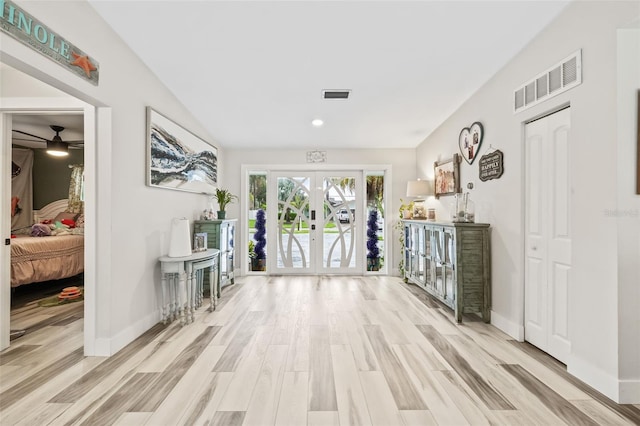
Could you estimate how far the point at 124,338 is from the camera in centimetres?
257

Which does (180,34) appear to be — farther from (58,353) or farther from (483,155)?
(483,155)

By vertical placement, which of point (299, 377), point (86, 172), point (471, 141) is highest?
point (471, 141)

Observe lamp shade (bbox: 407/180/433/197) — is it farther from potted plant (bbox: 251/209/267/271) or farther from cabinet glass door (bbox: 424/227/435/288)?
potted plant (bbox: 251/209/267/271)

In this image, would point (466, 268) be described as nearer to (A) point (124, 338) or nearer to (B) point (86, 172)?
(A) point (124, 338)

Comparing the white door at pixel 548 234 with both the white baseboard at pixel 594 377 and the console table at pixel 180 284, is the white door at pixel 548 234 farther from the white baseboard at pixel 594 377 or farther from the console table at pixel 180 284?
the console table at pixel 180 284

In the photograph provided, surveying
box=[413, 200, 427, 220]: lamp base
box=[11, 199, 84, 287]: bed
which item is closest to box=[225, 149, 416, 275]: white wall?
box=[413, 200, 427, 220]: lamp base

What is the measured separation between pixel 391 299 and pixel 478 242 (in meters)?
1.37

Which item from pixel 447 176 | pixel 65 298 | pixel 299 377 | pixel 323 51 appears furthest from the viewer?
pixel 447 176

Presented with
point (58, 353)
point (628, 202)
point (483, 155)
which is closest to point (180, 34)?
point (58, 353)

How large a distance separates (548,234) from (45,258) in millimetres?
5872


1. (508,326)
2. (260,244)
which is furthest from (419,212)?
(260,244)

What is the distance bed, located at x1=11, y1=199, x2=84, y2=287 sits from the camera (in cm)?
379

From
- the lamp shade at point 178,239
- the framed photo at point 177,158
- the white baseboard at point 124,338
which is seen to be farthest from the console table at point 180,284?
the framed photo at point 177,158

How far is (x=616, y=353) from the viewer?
1.82 m
